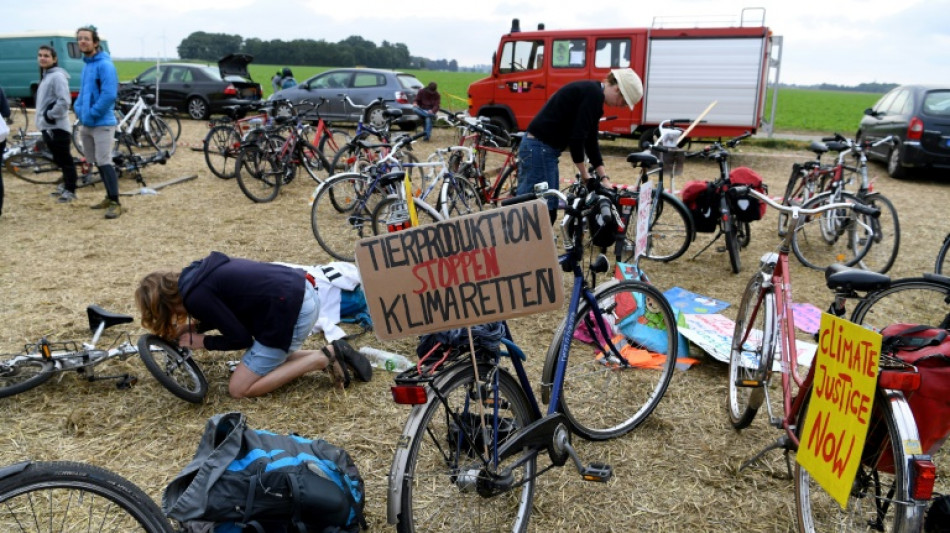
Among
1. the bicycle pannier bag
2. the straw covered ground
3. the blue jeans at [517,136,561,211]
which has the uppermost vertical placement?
the blue jeans at [517,136,561,211]

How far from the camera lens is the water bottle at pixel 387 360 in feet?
12.5

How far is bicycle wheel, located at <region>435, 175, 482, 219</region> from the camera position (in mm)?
6406

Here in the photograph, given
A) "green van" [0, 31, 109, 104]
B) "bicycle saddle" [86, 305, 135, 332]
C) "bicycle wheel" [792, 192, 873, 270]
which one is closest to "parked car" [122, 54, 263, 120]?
"green van" [0, 31, 109, 104]

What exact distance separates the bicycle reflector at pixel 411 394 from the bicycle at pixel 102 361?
1849 millimetres

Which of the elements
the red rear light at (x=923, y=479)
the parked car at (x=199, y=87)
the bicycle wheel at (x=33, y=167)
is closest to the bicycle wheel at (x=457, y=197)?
the red rear light at (x=923, y=479)

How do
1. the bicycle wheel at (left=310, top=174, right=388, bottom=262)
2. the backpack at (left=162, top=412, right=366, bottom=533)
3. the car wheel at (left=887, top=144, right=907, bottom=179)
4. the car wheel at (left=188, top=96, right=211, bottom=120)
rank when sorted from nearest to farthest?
the backpack at (left=162, top=412, right=366, bottom=533) < the bicycle wheel at (left=310, top=174, right=388, bottom=262) < the car wheel at (left=887, top=144, right=907, bottom=179) < the car wheel at (left=188, top=96, right=211, bottom=120)

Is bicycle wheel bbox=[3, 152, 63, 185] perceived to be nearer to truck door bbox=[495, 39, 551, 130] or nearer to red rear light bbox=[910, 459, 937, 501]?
truck door bbox=[495, 39, 551, 130]

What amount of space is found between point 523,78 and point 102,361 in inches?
414

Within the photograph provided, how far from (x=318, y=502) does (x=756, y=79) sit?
37.9 ft

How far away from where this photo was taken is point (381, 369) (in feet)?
12.6

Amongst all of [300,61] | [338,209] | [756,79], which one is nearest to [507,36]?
[756,79]

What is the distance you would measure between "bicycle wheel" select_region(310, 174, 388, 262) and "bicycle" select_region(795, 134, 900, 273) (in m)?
4.00

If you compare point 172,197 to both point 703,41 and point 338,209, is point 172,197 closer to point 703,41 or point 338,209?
point 338,209

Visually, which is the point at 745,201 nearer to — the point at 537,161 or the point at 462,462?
the point at 537,161
